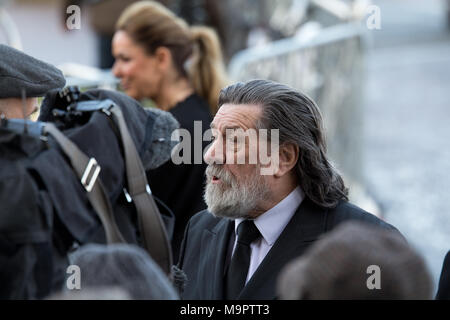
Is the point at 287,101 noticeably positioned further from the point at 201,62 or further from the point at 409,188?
the point at 409,188

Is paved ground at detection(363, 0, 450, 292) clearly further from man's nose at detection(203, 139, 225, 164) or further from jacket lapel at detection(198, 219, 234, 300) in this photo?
man's nose at detection(203, 139, 225, 164)

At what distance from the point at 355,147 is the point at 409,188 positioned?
6.52 ft

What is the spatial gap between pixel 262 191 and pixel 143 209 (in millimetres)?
495

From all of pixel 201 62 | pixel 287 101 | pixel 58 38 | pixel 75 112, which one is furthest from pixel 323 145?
pixel 58 38

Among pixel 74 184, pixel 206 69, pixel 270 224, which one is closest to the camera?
pixel 74 184

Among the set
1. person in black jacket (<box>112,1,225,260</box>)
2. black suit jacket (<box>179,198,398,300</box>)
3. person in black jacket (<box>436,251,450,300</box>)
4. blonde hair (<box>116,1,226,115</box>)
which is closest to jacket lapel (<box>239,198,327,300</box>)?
black suit jacket (<box>179,198,398,300</box>)

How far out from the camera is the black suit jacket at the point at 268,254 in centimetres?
249

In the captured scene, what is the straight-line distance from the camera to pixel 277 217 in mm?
2676

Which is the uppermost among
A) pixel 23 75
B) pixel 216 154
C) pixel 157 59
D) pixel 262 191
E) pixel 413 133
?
pixel 23 75

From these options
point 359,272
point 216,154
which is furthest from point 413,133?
point 359,272

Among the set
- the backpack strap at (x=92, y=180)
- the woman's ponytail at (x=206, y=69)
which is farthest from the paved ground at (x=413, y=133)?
the woman's ponytail at (x=206, y=69)

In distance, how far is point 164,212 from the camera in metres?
2.58

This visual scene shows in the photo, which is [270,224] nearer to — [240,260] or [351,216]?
[240,260]

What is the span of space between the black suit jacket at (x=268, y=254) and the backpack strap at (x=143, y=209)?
297 mm
